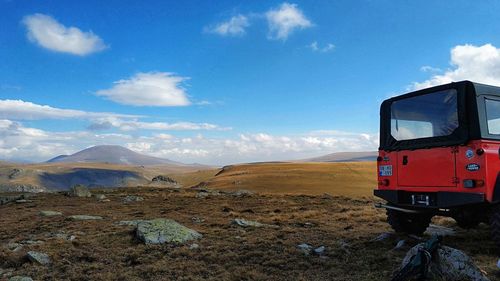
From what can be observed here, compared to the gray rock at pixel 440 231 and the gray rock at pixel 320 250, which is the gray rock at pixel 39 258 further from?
the gray rock at pixel 440 231

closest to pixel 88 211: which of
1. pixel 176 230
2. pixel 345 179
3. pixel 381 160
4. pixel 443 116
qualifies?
pixel 176 230

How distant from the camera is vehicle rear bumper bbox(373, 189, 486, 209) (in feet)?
27.5

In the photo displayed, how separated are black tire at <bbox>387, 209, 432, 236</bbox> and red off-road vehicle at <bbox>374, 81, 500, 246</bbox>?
0.37 m

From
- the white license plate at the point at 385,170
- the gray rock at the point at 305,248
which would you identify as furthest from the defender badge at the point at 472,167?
the gray rock at the point at 305,248

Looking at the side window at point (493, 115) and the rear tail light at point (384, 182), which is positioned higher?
the side window at point (493, 115)

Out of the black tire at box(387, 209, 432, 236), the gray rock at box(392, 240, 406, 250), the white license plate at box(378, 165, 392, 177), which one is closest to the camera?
the gray rock at box(392, 240, 406, 250)

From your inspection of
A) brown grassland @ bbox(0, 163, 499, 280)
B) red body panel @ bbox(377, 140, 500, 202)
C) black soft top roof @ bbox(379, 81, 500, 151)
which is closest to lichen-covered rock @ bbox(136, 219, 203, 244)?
brown grassland @ bbox(0, 163, 499, 280)

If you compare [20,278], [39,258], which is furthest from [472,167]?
[39,258]

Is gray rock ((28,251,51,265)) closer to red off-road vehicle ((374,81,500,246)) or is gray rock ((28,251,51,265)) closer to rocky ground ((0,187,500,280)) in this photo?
rocky ground ((0,187,500,280))

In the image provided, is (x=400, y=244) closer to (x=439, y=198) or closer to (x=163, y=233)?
(x=439, y=198)

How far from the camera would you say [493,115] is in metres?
8.94

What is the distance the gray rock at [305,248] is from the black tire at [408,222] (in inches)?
101

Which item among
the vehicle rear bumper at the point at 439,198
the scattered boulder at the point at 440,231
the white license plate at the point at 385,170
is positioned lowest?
the scattered boulder at the point at 440,231

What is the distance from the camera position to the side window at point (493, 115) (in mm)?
8750
